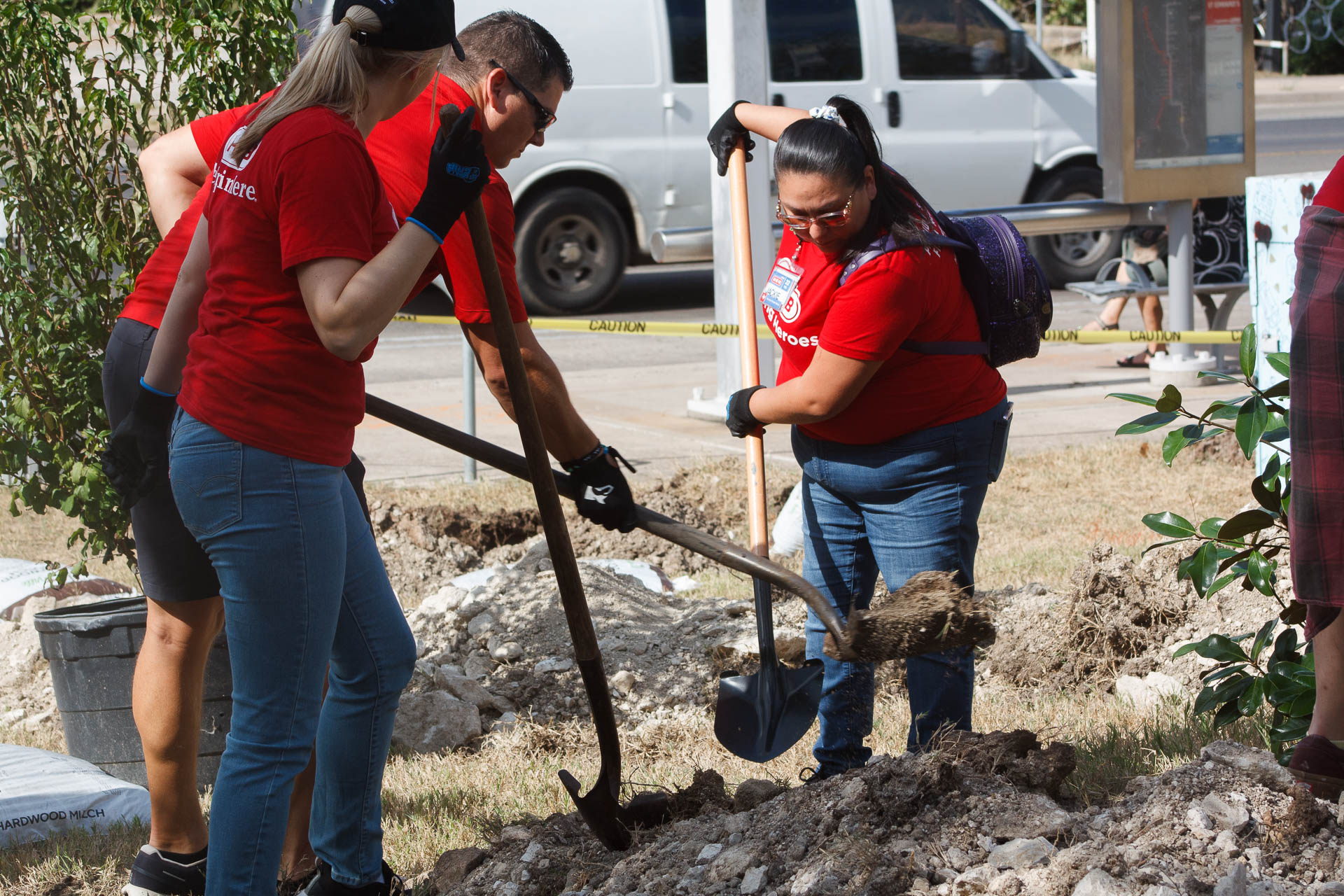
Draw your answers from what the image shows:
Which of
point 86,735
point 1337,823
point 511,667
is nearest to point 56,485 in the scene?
point 86,735

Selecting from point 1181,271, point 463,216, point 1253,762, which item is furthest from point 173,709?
point 1181,271

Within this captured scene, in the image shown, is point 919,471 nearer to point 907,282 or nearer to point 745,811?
point 907,282

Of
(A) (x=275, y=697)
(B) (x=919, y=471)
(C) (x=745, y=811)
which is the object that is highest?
(B) (x=919, y=471)

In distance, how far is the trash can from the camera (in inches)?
146

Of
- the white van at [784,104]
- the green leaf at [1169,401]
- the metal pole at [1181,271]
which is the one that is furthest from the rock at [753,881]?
the white van at [784,104]

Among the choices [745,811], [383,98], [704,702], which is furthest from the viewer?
[704,702]

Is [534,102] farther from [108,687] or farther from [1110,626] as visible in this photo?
[1110,626]

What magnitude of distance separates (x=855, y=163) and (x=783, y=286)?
1.20ft

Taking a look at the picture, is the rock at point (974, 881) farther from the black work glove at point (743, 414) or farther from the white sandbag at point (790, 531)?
the white sandbag at point (790, 531)

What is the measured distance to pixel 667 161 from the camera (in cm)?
1219

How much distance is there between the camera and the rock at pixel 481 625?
15.6 feet

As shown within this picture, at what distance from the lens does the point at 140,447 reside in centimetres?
291

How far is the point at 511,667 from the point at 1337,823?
269cm

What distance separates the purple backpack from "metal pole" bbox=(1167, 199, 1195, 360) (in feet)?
20.0
